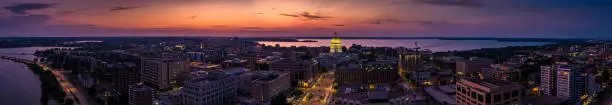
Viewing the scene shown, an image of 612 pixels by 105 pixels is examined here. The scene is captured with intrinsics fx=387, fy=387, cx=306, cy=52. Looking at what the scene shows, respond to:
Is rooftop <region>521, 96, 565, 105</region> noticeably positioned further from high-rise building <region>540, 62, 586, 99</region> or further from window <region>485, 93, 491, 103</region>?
window <region>485, 93, 491, 103</region>

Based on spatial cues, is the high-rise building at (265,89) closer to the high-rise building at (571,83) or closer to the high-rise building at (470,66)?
the high-rise building at (571,83)

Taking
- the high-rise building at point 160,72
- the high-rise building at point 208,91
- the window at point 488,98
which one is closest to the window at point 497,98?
the window at point 488,98

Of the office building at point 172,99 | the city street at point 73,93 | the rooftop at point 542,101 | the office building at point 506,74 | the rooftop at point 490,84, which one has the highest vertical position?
the rooftop at point 490,84

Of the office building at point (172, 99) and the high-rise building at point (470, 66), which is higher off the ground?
the high-rise building at point (470, 66)

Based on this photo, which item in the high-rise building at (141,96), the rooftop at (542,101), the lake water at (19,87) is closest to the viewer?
the high-rise building at (141,96)

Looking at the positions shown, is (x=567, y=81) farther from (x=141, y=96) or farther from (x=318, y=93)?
(x=141, y=96)

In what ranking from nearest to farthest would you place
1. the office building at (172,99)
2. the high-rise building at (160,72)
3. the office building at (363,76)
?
1. the office building at (172,99)
2. the high-rise building at (160,72)
3. the office building at (363,76)

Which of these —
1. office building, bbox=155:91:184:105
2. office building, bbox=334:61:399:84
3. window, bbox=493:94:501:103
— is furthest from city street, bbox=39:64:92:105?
window, bbox=493:94:501:103

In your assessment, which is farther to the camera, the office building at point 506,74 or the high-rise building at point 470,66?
the high-rise building at point 470,66
